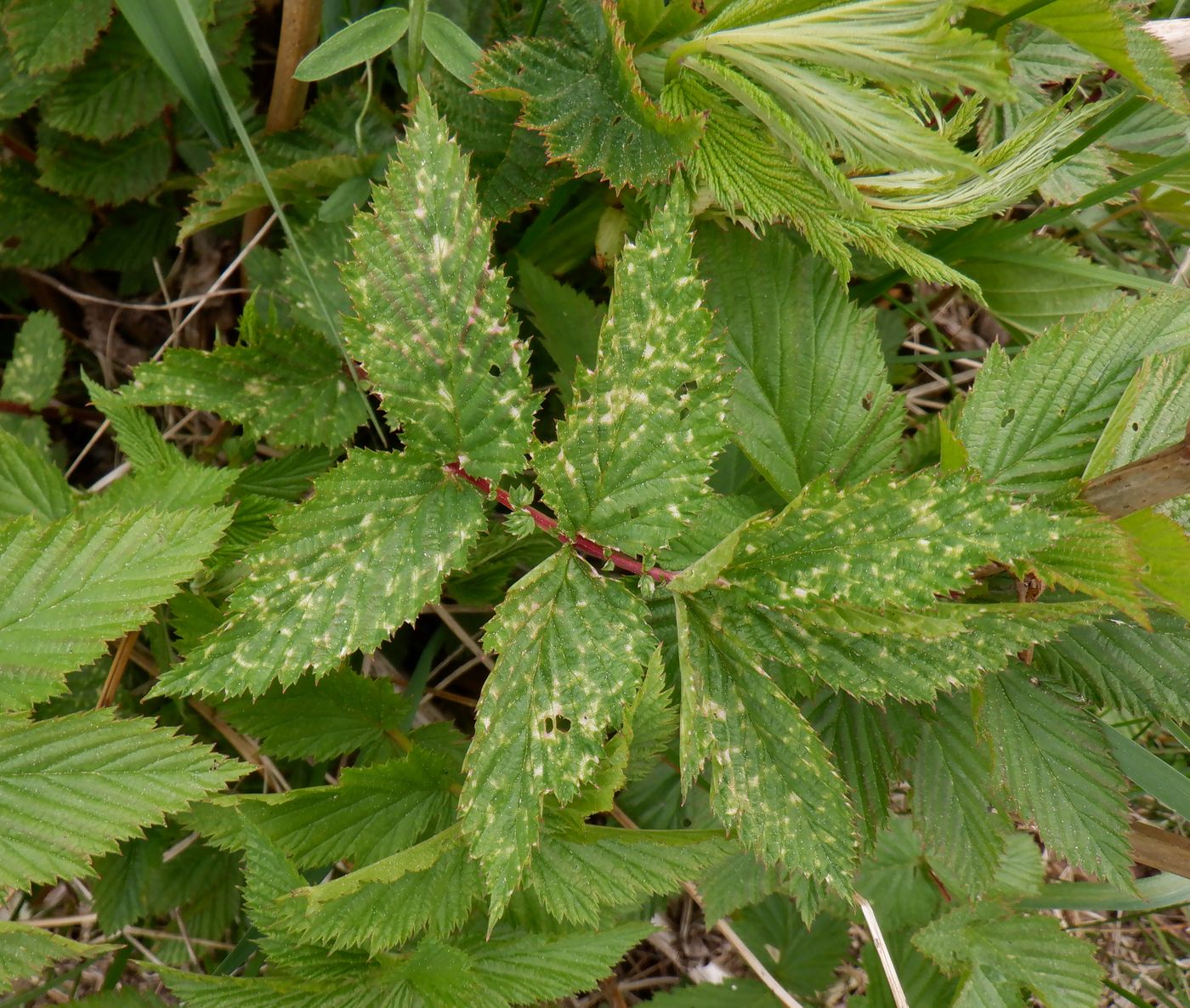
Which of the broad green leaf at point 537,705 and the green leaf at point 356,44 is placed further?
the green leaf at point 356,44

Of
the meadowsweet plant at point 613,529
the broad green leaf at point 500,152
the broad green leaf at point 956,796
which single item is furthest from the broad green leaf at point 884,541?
the broad green leaf at point 500,152

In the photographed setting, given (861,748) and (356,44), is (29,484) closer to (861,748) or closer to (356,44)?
(356,44)

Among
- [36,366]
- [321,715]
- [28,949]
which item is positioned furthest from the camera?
[36,366]

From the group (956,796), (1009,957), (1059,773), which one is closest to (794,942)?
(1009,957)

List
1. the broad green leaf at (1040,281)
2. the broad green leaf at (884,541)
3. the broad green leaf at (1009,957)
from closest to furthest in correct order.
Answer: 1. the broad green leaf at (884,541)
2. the broad green leaf at (1009,957)
3. the broad green leaf at (1040,281)

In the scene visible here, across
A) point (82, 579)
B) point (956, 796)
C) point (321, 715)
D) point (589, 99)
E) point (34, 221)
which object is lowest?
point (956, 796)

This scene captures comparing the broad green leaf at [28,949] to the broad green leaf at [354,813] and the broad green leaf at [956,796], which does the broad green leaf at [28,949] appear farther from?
the broad green leaf at [956,796]

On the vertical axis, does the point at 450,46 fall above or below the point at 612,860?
above
